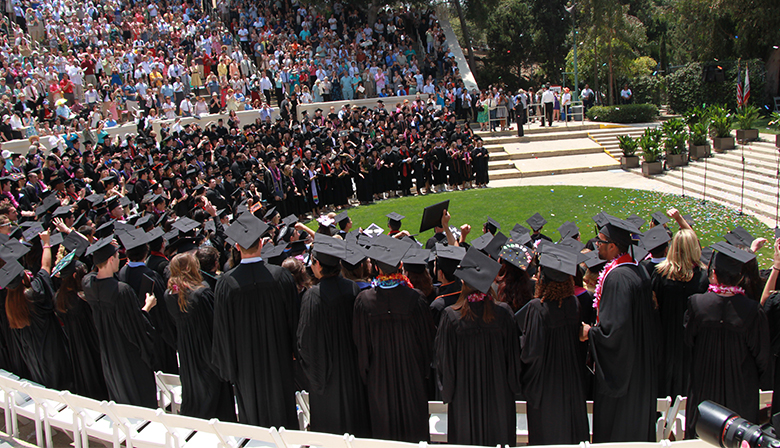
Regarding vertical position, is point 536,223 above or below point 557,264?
below

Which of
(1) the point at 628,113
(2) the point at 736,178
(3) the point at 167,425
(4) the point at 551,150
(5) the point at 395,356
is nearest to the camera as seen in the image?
(3) the point at 167,425

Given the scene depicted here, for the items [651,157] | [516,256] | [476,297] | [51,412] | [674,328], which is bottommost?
[651,157]

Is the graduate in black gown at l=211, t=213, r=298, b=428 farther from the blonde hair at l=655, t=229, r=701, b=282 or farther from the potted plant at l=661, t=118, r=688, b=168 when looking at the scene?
the potted plant at l=661, t=118, r=688, b=168

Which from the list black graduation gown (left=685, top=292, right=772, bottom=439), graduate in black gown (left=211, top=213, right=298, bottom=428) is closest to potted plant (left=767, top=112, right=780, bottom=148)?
black graduation gown (left=685, top=292, right=772, bottom=439)

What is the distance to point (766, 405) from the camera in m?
4.91

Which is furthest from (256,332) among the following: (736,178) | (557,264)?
(736,178)

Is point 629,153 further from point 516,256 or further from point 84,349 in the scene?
point 84,349

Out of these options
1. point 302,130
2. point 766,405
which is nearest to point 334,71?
point 302,130

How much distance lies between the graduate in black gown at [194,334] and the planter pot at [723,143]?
18251 mm

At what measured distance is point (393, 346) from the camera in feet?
14.9

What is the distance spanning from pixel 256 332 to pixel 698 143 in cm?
1777

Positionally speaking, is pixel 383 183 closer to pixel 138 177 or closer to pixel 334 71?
pixel 138 177

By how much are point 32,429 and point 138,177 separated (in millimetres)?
7929

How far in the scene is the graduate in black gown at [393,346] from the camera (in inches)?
174
